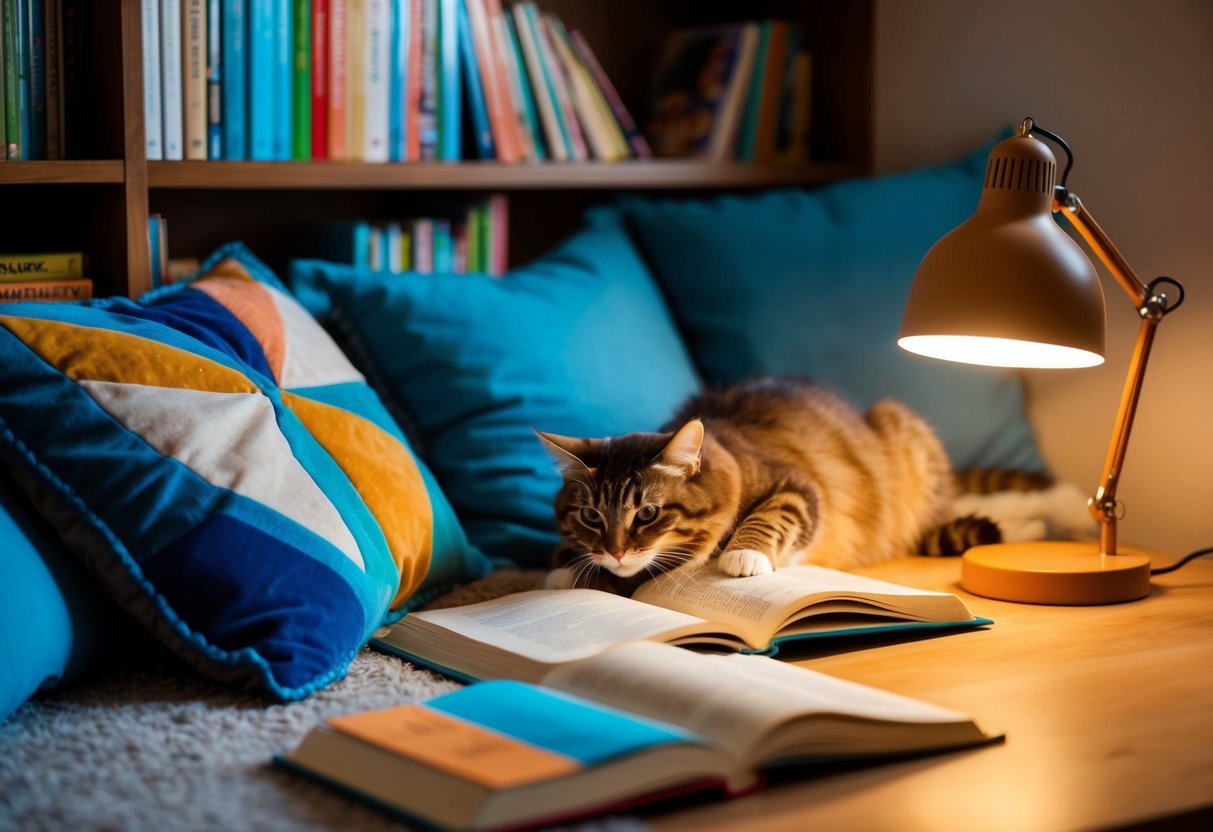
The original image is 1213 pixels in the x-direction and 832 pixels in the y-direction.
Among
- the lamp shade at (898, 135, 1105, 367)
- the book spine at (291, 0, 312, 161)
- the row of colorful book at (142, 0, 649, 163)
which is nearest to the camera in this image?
the lamp shade at (898, 135, 1105, 367)

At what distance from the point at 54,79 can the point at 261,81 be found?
0.30 m

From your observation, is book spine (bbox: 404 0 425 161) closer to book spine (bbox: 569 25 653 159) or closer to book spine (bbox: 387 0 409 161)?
book spine (bbox: 387 0 409 161)

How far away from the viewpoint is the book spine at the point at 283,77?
1.97 m

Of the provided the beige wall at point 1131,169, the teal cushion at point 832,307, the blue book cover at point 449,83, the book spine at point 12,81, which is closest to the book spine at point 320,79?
the blue book cover at point 449,83

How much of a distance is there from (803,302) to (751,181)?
1.30ft

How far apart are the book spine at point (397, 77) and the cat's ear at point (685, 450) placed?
0.81 meters

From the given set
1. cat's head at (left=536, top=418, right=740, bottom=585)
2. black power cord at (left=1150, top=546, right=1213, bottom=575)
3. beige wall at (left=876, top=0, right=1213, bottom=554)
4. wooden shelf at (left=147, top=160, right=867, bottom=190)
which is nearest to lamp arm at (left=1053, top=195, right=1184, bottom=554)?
black power cord at (left=1150, top=546, right=1213, bottom=575)

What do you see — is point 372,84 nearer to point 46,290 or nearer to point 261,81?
point 261,81

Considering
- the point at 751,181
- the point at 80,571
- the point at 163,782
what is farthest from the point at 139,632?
the point at 751,181

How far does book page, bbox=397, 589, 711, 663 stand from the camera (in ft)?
4.41

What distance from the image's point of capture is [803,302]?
6.97ft

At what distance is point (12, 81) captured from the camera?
5.63 ft

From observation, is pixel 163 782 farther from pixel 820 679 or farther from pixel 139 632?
pixel 820 679

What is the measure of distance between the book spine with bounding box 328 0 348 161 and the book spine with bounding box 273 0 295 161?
0.21 feet
